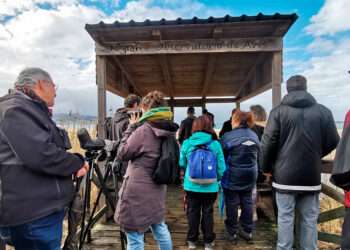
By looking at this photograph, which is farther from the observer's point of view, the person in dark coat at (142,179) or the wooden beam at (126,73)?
the wooden beam at (126,73)

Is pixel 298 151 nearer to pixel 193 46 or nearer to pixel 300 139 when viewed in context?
pixel 300 139

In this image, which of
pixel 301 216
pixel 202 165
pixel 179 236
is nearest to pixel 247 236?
pixel 179 236

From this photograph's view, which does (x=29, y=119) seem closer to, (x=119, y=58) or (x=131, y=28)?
(x=131, y=28)

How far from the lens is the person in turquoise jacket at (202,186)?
2.79m

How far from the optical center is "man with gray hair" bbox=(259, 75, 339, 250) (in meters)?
2.32

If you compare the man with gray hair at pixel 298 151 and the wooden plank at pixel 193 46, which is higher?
the wooden plank at pixel 193 46

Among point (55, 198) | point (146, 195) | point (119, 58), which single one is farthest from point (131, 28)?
point (55, 198)

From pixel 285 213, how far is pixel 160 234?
1.14 metres

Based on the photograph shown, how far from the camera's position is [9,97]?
1.47 meters

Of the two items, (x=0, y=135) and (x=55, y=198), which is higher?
(x=0, y=135)

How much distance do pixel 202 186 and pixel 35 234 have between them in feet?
5.47

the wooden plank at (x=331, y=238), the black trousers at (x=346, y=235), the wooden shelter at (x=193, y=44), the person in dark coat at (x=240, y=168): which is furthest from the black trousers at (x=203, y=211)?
the wooden shelter at (x=193, y=44)

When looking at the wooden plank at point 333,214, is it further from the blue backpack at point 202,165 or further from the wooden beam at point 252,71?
the wooden beam at point 252,71

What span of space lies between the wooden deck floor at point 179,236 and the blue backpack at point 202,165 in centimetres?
89
